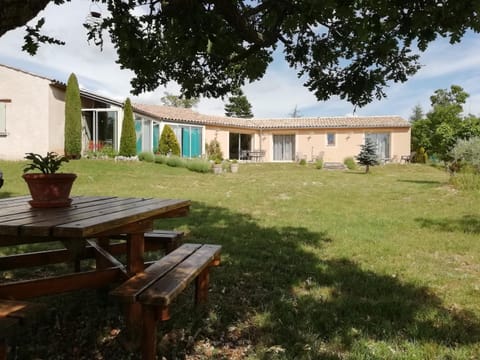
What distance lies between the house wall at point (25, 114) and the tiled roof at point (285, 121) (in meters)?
8.23

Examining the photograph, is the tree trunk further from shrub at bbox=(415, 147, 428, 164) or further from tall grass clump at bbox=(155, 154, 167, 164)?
shrub at bbox=(415, 147, 428, 164)

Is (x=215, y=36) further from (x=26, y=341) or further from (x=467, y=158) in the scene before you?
(x=467, y=158)

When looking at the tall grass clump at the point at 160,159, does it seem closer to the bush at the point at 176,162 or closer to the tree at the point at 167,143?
the bush at the point at 176,162

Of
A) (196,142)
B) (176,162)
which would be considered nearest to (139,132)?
(176,162)

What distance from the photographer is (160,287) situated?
7.43ft

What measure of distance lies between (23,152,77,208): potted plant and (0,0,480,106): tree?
90 centimetres

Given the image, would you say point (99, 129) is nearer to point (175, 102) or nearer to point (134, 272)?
point (134, 272)

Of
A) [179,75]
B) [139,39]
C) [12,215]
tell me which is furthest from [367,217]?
[12,215]

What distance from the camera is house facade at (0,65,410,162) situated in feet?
52.2

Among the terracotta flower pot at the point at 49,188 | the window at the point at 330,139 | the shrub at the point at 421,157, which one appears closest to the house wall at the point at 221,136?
the window at the point at 330,139

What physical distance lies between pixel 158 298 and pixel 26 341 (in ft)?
3.99

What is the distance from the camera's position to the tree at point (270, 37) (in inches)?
92.9

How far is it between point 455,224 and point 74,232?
6.42m

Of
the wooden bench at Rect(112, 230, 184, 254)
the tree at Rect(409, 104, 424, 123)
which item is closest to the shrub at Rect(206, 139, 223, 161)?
the wooden bench at Rect(112, 230, 184, 254)
